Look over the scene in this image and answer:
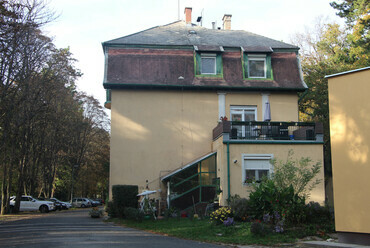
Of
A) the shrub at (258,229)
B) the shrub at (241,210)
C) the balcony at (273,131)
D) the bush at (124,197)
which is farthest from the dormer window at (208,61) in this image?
the shrub at (258,229)

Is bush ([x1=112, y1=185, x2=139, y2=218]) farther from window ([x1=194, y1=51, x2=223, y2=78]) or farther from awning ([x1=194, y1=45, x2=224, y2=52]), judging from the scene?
awning ([x1=194, y1=45, x2=224, y2=52])

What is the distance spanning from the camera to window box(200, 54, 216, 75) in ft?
81.4

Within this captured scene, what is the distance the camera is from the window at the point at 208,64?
24.8m

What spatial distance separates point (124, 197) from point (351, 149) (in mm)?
12586

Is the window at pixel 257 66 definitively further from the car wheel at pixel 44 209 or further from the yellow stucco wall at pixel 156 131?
the car wheel at pixel 44 209

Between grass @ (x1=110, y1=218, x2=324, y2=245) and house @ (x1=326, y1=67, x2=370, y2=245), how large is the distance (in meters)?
1.73

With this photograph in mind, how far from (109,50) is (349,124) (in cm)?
1604

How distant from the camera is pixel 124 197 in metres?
21.0

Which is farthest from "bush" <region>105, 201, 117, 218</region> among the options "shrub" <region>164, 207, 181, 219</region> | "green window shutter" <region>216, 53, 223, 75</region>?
"green window shutter" <region>216, 53, 223, 75</region>

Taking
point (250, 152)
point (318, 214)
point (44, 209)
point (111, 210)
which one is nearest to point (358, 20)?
point (250, 152)

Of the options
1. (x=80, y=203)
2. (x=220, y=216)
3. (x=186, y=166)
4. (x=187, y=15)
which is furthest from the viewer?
(x=80, y=203)

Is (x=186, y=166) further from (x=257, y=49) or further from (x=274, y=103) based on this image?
(x=257, y=49)

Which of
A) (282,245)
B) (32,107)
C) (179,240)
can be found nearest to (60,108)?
(32,107)

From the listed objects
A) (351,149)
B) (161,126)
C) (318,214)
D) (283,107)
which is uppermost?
(283,107)
